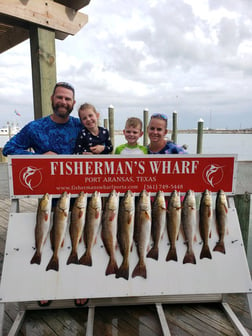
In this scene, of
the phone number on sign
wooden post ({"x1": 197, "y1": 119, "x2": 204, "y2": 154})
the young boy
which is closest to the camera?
the phone number on sign

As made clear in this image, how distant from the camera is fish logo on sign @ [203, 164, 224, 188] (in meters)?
2.12

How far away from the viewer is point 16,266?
190 cm

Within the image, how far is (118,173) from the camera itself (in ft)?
6.82

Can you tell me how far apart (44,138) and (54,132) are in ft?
0.38

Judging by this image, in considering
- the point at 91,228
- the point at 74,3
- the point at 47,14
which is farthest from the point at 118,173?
the point at 74,3

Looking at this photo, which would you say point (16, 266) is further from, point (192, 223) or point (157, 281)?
point (192, 223)

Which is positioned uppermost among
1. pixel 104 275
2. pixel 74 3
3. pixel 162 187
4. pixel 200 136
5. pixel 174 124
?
pixel 74 3

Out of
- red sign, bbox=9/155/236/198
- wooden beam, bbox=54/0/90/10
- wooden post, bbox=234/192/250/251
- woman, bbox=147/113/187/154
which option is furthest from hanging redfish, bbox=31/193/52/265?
wooden post, bbox=234/192/250/251

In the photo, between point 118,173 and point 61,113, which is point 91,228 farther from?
point 61,113

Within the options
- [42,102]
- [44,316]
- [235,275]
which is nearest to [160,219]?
[235,275]

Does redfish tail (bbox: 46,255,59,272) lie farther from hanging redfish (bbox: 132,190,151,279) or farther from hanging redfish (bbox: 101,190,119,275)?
hanging redfish (bbox: 132,190,151,279)

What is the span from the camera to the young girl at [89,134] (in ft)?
7.97

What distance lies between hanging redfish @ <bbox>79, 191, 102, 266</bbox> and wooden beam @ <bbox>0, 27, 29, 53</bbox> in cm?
239

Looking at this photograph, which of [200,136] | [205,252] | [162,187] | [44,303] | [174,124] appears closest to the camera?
[205,252]
